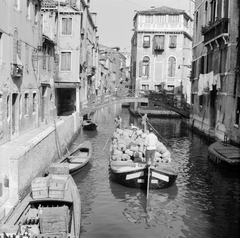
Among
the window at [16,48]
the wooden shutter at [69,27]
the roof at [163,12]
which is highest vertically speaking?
the roof at [163,12]

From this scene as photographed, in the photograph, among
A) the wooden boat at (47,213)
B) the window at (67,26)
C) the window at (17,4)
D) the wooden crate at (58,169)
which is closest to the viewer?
the wooden boat at (47,213)

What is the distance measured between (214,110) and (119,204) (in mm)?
15279

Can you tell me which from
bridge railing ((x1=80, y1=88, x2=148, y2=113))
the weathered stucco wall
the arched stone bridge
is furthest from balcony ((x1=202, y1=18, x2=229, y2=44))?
bridge railing ((x1=80, y1=88, x2=148, y2=113))

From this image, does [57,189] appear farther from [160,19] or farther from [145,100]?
[160,19]

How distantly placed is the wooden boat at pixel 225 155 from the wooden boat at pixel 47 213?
23.8 ft

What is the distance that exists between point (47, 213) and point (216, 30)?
728 inches

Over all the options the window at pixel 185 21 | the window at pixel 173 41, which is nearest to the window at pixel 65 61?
the window at pixel 173 41

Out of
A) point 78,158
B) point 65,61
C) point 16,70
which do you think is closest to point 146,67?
point 65,61

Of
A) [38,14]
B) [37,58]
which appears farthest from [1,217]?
[38,14]

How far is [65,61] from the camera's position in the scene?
28688mm

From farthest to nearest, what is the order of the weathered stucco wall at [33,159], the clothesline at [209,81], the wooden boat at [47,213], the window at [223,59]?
the clothesline at [209,81], the window at [223,59], the weathered stucco wall at [33,159], the wooden boat at [47,213]

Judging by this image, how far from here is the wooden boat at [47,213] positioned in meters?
7.49

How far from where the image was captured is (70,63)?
2866 centimetres

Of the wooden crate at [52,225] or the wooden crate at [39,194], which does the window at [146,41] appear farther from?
the wooden crate at [52,225]
